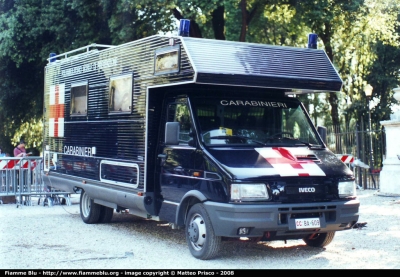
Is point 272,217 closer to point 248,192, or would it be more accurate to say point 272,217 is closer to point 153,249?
point 248,192

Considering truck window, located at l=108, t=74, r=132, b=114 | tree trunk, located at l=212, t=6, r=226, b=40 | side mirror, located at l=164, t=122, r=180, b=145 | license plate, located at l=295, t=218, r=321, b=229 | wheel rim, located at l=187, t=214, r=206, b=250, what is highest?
tree trunk, located at l=212, t=6, r=226, b=40

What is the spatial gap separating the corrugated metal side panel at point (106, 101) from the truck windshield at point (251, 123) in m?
0.65

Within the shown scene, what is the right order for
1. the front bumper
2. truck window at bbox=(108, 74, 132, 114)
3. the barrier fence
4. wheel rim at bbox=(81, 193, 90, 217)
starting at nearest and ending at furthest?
the front bumper, truck window at bbox=(108, 74, 132, 114), wheel rim at bbox=(81, 193, 90, 217), the barrier fence

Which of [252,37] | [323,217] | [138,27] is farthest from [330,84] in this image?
[252,37]

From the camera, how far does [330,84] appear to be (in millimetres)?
9133

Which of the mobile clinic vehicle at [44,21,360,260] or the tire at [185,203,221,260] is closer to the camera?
the mobile clinic vehicle at [44,21,360,260]

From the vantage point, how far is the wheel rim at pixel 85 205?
40.0 feet

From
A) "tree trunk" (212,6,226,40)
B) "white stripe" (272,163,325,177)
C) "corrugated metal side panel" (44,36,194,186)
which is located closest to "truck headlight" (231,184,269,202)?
"white stripe" (272,163,325,177)

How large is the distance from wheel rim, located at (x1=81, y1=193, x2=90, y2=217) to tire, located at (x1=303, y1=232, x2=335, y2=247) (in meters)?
4.84

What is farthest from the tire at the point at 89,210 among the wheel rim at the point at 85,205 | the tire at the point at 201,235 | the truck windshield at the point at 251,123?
the truck windshield at the point at 251,123

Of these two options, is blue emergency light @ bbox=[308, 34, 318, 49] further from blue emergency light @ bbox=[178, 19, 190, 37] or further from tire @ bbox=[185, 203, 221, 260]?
tire @ bbox=[185, 203, 221, 260]

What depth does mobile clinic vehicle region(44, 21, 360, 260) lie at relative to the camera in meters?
7.70

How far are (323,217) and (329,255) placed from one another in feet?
2.82

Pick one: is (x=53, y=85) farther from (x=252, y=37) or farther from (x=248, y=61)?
(x=252, y=37)
